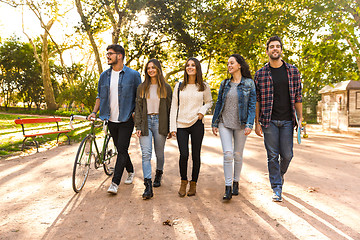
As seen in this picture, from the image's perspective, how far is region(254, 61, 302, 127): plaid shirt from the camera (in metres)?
4.32

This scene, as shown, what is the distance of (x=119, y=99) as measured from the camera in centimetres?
478

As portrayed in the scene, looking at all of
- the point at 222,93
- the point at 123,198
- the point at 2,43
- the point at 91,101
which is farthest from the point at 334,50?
the point at 2,43

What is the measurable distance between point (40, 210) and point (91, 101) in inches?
900

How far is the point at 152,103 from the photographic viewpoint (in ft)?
15.4

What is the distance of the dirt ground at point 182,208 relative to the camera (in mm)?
3301

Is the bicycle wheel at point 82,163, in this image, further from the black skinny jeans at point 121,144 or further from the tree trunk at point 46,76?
the tree trunk at point 46,76

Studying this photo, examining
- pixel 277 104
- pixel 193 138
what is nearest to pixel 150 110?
pixel 193 138

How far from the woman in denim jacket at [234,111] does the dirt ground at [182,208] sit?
604 millimetres

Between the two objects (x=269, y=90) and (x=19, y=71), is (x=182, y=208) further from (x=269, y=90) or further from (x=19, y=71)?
(x=19, y=71)

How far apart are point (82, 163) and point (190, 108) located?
1.87 m

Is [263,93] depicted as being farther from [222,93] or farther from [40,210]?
[40,210]

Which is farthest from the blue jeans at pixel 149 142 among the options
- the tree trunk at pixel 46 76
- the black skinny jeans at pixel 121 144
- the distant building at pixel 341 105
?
the tree trunk at pixel 46 76

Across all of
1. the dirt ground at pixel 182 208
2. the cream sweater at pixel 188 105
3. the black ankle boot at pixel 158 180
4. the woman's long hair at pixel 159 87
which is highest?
the woman's long hair at pixel 159 87

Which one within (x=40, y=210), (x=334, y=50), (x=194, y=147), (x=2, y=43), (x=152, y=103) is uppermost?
(x=2, y=43)
